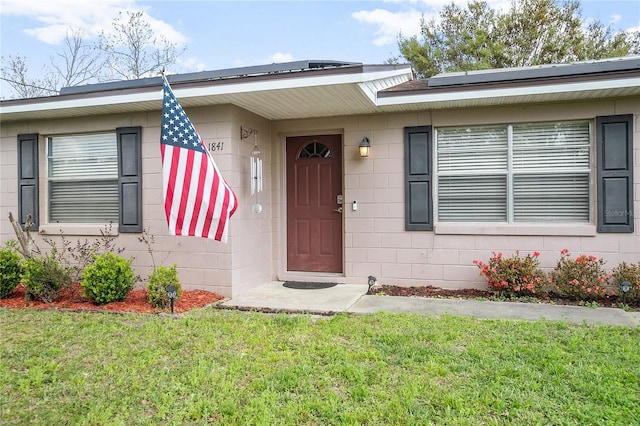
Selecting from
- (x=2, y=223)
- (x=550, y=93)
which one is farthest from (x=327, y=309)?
(x=2, y=223)

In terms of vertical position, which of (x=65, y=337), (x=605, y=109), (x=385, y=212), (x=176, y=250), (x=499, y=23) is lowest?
(x=65, y=337)

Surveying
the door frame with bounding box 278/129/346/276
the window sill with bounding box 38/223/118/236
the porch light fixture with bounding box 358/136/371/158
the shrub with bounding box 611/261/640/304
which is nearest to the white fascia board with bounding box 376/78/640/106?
the porch light fixture with bounding box 358/136/371/158

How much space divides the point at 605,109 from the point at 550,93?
36.1 inches

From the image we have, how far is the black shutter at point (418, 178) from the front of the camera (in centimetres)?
619

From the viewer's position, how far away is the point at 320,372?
3256 millimetres

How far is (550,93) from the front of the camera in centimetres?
527

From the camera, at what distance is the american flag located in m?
4.50

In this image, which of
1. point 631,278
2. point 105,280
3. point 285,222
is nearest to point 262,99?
point 285,222

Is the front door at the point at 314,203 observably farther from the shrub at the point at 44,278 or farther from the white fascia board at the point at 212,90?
the shrub at the point at 44,278

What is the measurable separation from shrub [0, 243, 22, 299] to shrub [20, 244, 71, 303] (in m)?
0.40

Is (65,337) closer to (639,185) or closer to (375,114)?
(375,114)

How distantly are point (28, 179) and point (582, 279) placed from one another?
797cm

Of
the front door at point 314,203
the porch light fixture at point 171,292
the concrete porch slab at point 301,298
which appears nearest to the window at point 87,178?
the porch light fixture at point 171,292

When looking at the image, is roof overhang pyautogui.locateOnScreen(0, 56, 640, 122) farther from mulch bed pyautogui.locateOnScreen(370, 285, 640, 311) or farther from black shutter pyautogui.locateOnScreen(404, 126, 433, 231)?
mulch bed pyautogui.locateOnScreen(370, 285, 640, 311)
